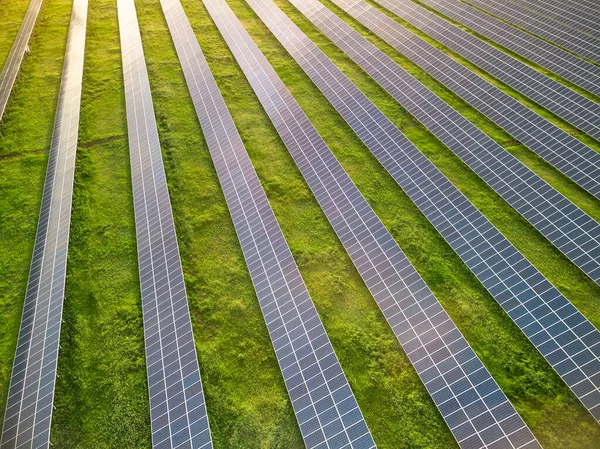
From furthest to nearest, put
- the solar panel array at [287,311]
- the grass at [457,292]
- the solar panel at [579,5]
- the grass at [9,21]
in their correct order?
the grass at [9,21] → the solar panel at [579,5] → the solar panel array at [287,311] → the grass at [457,292]

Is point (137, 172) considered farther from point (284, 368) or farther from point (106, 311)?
point (284, 368)

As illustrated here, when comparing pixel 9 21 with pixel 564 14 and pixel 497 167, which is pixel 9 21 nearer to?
pixel 497 167

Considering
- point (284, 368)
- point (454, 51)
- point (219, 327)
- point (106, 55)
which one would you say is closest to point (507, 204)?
point (284, 368)

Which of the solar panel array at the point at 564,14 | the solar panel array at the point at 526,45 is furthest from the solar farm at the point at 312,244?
the solar panel array at the point at 564,14

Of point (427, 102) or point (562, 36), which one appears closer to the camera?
point (427, 102)

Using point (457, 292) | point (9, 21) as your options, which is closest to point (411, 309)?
point (457, 292)

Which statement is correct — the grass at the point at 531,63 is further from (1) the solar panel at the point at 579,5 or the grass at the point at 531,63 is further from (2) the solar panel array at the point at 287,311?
(2) the solar panel array at the point at 287,311

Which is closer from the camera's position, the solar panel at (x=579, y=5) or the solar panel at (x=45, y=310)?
the solar panel at (x=45, y=310)
